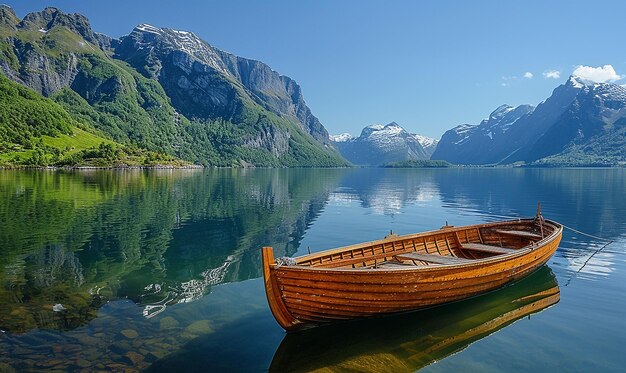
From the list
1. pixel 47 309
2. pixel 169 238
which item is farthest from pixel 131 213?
pixel 47 309

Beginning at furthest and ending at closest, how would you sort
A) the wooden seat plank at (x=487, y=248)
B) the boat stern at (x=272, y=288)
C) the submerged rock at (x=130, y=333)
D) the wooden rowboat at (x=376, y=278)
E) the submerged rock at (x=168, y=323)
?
the wooden seat plank at (x=487, y=248) → the submerged rock at (x=168, y=323) → the submerged rock at (x=130, y=333) → the wooden rowboat at (x=376, y=278) → the boat stern at (x=272, y=288)

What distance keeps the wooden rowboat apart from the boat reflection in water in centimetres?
63

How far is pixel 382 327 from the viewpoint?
17.0 m

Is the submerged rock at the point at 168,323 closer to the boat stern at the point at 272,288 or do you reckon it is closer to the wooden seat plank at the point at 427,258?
the boat stern at the point at 272,288

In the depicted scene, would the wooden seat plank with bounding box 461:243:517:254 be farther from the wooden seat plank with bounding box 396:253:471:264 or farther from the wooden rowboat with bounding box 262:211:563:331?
the wooden seat plank with bounding box 396:253:471:264

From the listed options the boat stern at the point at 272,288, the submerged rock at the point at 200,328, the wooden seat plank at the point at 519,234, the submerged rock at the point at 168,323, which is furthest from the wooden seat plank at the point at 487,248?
the submerged rock at the point at 168,323

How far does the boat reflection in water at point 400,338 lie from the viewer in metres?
14.2

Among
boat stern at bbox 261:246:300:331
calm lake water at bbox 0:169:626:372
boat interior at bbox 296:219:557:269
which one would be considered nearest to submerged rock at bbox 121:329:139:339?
calm lake water at bbox 0:169:626:372

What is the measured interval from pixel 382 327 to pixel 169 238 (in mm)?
24224

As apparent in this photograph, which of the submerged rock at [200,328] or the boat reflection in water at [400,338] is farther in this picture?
the submerged rock at [200,328]

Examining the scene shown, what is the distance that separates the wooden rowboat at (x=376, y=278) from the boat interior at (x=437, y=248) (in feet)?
0.18

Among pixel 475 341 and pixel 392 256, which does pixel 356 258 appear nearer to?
pixel 392 256

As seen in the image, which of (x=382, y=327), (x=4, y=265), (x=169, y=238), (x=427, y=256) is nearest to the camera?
(x=382, y=327)

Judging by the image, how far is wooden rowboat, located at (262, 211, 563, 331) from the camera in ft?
49.6
